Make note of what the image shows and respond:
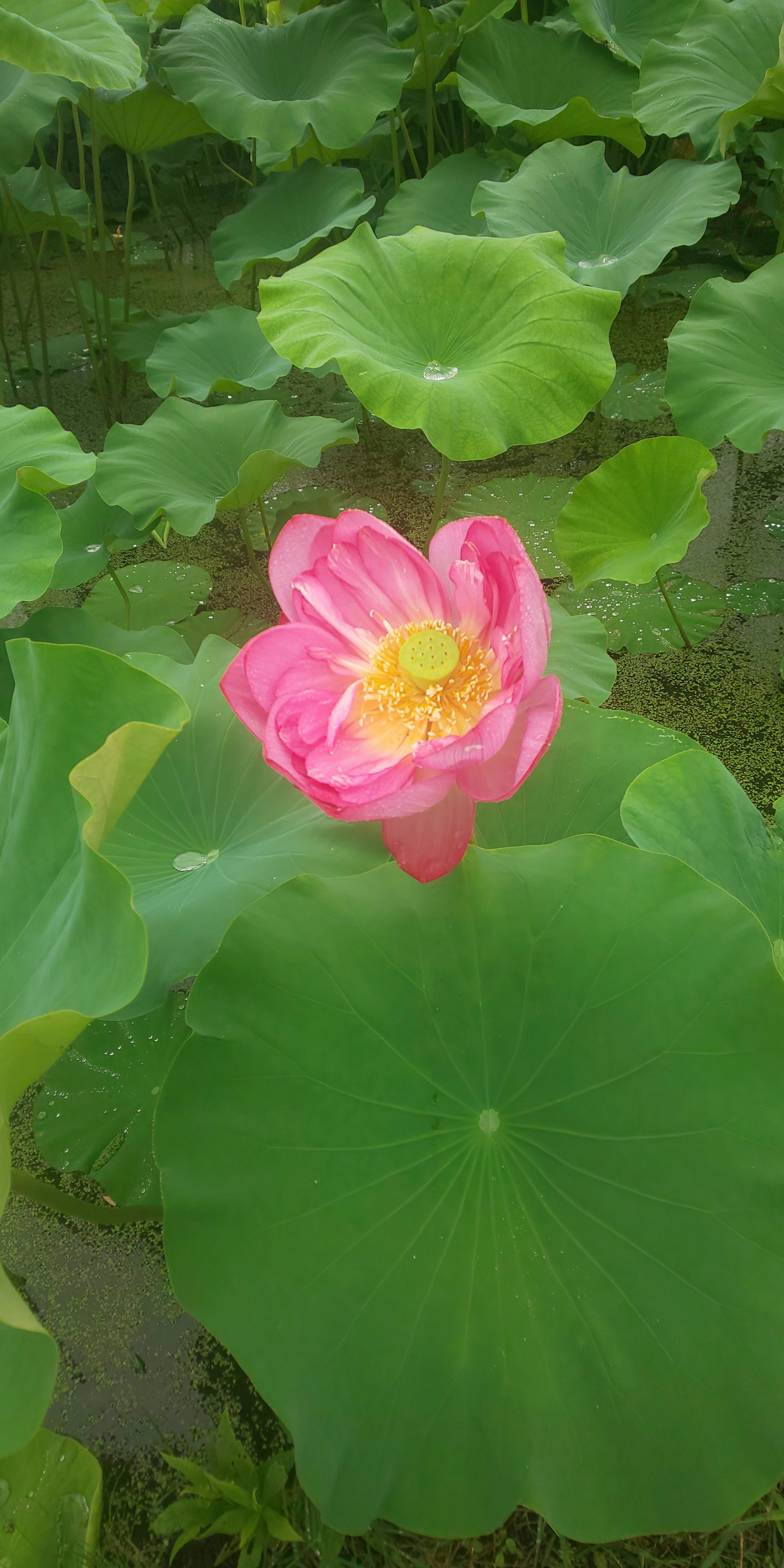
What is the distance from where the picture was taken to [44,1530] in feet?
2.72

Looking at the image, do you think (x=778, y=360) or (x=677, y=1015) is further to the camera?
(x=778, y=360)

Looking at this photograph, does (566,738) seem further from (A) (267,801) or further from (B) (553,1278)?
(B) (553,1278)

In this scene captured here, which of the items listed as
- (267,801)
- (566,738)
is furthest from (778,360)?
(267,801)

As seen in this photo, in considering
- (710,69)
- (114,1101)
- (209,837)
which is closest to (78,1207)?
(114,1101)

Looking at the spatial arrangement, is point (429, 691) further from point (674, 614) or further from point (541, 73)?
point (541, 73)

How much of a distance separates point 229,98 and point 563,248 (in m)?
1.24

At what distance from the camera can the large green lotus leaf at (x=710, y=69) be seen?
195 centimetres

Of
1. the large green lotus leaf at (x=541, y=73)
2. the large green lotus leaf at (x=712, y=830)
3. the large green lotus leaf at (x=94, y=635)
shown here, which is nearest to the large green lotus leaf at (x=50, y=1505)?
the large green lotus leaf at (x=712, y=830)

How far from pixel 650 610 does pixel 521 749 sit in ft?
4.18

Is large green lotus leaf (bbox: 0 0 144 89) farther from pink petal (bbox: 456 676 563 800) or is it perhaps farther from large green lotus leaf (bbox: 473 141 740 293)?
pink petal (bbox: 456 676 563 800)

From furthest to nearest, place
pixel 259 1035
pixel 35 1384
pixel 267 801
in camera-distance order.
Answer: pixel 267 801 → pixel 259 1035 → pixel 35 1384

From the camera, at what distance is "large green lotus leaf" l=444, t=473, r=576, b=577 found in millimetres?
1938

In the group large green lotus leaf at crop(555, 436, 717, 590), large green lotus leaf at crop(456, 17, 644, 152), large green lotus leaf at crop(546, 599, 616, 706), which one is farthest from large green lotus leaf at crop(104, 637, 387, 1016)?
large green lotus leaf at crop(456, 17, 644, 152)

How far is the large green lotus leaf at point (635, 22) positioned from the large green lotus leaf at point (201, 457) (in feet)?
4.81
